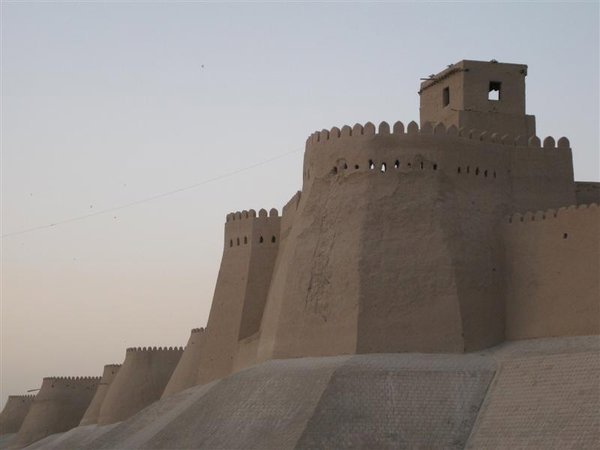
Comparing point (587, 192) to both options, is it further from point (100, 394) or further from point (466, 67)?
point (100, 394)

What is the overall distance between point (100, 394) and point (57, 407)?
4.94 m

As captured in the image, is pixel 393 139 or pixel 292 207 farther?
pixel 292 207

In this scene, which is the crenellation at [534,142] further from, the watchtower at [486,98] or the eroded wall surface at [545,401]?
the eroded wall surface at [545,401]

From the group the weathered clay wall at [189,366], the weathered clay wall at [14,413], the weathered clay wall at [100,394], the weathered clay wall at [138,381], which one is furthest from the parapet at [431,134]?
the weathered clay wall at [14,413]

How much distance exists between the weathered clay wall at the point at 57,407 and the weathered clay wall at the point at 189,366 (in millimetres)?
14301

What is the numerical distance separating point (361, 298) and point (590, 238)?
246 inches

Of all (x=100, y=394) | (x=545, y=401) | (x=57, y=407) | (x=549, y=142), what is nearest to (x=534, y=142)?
(x=549, y=142)

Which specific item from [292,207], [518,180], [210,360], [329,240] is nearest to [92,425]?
[210,360]

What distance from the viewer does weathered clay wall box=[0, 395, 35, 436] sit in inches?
2574

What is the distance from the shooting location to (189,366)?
143ft

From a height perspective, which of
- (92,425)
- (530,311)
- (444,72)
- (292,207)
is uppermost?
(444,72)

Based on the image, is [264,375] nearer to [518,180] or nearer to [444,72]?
[518,180]

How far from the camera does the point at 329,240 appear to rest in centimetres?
3494

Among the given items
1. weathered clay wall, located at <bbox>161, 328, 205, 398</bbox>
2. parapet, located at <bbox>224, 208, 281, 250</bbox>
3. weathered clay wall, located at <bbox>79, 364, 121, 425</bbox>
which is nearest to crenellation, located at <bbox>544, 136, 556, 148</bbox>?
parapet, located at <bbox>224, 208, 281, 250</bbox>
